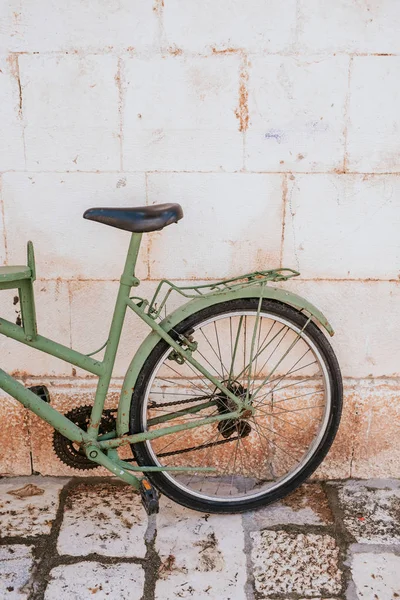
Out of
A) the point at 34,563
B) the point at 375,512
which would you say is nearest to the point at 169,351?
the point at 34,563

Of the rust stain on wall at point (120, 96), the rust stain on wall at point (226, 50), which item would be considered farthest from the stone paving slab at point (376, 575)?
the rust stain on wall at point (226, 50)

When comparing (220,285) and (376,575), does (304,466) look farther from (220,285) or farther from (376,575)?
(220,285)

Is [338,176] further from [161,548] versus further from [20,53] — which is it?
[161,548]

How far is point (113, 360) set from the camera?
2973 millimetres

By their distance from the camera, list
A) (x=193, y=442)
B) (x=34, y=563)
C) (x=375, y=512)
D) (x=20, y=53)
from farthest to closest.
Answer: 1. (x=193, y=442)
2. (x=375, y=512)
3. (x=20, y=53)
4. (x=34, y=563)

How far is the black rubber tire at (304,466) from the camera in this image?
9.92ft

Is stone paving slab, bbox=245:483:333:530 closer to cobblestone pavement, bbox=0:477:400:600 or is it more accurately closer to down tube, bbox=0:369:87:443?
cobblestone pavement, bbox=0:477:400:600

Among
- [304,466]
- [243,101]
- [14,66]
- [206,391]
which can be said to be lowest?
[304,466]

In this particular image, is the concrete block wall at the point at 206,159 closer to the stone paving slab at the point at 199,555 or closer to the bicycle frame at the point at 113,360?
the bicycle frame at the point at 113,360

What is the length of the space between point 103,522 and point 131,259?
1.35m

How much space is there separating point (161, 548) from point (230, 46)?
2.42 meters

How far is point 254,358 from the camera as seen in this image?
336 centimetres

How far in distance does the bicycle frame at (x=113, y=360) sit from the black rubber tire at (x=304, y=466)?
1.5 inches

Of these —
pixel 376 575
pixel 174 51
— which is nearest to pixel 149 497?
pixel 376 575
